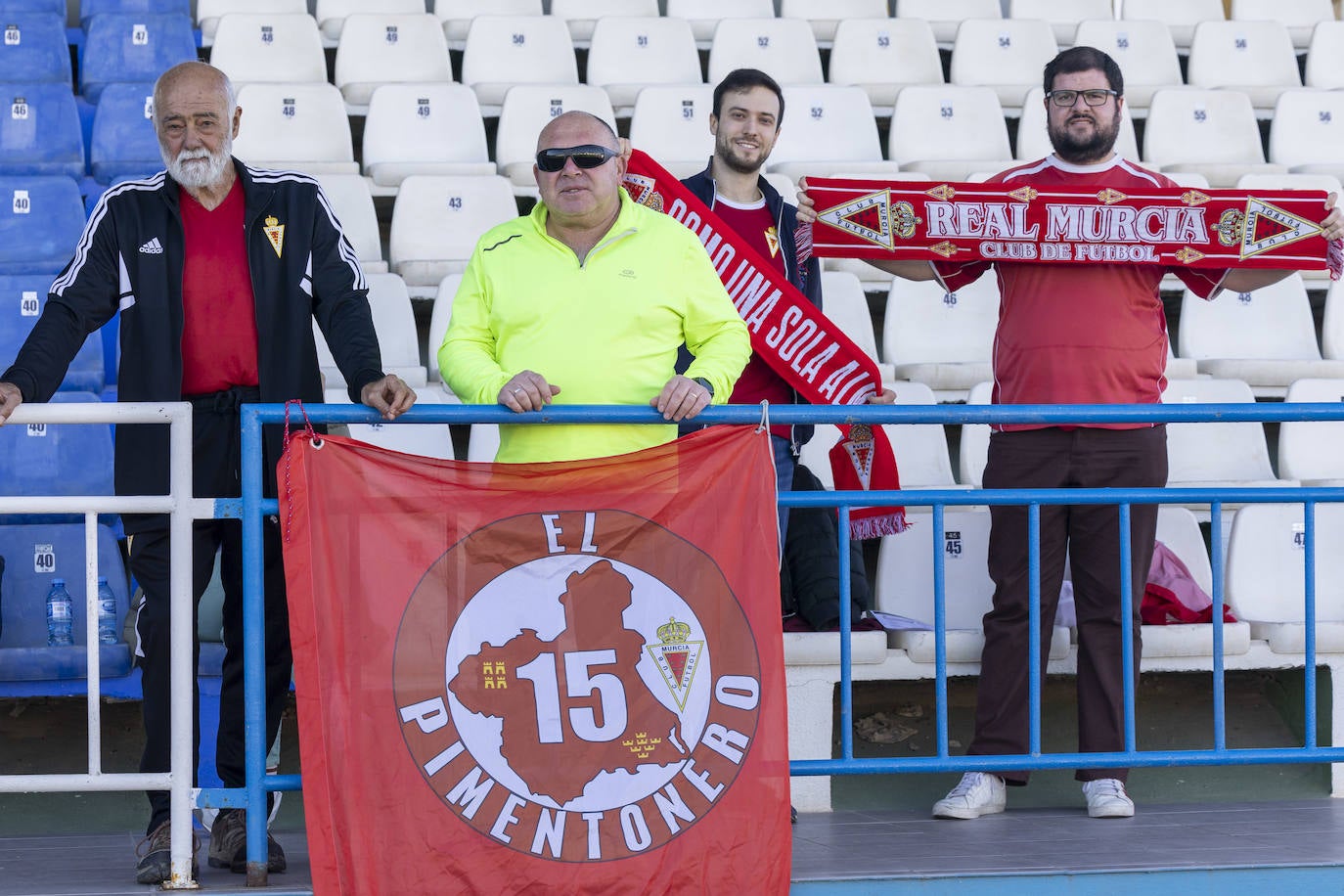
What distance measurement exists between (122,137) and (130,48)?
0.76 metres

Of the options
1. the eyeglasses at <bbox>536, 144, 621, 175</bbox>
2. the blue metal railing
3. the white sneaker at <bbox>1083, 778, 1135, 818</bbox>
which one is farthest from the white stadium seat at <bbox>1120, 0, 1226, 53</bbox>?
the eyeglasses at <bbox>536, 144, 621, 175</bbox>

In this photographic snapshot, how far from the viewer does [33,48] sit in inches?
263

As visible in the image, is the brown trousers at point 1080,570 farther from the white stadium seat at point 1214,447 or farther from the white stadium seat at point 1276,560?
the white stadium seat at point 1214,447

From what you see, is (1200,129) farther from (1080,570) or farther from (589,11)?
(1080,570)

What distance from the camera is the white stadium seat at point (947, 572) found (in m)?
4.61

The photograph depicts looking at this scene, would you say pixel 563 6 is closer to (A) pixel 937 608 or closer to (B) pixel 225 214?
(B) pixel 225 214

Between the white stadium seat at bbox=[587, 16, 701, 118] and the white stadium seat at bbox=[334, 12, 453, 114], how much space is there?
0.68 metres

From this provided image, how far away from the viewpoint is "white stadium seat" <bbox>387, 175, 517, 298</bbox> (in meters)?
5.58

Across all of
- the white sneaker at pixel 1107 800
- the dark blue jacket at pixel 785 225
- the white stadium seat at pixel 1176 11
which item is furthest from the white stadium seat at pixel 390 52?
the white sneaker at pixel 1107 800

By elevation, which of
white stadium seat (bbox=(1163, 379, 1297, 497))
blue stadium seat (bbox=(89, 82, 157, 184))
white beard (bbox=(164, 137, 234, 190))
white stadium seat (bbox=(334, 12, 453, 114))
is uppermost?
white stadium seat (bbox=(334, 12, 453, 114))

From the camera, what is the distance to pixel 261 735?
3.24 meters

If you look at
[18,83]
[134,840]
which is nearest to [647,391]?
[134,840]

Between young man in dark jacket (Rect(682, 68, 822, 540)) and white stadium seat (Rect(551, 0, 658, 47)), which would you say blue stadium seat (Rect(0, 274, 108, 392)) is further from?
white stadium seat (Rect(551, 0, 658, 47))

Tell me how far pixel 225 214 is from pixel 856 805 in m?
2.33
